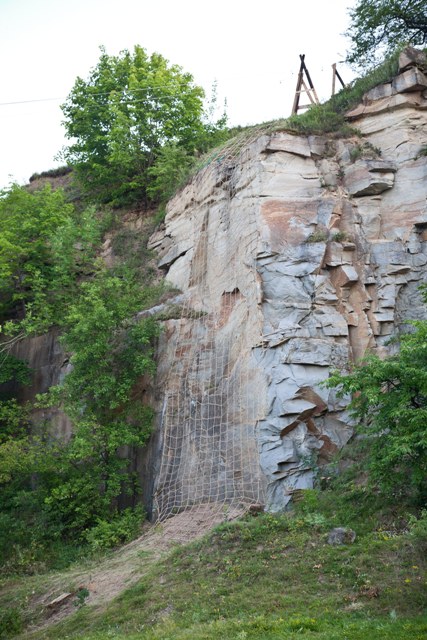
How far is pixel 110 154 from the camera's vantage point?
22.6 metres

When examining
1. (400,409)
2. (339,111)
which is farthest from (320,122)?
(400,409)

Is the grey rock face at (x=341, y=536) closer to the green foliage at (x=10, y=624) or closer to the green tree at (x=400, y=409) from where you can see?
the green tree at (x=400, y=409)

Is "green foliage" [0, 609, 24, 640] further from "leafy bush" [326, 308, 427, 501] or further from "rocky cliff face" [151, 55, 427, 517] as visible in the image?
"leafy bush" [326, 308, 427, 501]

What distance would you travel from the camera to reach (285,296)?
48.8 ft

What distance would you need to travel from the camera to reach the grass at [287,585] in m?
8.74

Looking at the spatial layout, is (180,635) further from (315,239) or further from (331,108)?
(331,108)

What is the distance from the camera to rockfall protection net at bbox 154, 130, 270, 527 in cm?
1401

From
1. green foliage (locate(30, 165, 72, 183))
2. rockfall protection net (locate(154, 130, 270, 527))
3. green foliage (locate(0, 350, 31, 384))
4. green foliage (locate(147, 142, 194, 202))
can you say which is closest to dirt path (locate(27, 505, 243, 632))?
rockfall protection net (locate(154, 130, 270, 527))

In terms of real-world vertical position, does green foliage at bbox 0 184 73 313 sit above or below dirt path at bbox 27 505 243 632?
above

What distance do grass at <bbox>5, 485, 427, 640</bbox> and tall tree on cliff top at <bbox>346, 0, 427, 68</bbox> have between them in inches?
562

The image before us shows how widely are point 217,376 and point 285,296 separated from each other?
225cm

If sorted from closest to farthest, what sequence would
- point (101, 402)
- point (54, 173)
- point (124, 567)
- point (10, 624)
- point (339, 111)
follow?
point (10, 624), point (124, 567), point (101, 402), point (339, 111), point (54, 173)

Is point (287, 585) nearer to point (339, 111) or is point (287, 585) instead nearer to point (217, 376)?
point (217, 376)

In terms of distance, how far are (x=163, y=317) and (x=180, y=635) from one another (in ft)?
30.4
